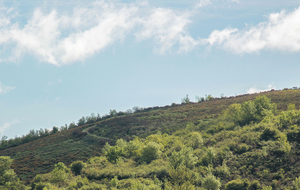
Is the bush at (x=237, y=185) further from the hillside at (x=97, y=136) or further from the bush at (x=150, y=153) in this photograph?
the hillside at (x=97, y=136)

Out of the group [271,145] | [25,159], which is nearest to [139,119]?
[25,159]

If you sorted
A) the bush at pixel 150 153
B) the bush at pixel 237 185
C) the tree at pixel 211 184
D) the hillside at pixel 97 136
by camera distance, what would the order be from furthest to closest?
the hillside at pixel 97 136 < the bush at pixel 150 153 < the tree at pixel 211 184 < the bush at pixel 237 185

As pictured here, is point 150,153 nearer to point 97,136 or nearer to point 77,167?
point 77,167

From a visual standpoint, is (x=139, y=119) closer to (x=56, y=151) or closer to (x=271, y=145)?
(x=56, y=151)

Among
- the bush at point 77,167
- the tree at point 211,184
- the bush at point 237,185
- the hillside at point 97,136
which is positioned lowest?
the bush at point 237,185

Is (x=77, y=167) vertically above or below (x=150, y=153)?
below

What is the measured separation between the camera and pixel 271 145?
33594mm

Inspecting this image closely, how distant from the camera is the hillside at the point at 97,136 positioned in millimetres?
60312

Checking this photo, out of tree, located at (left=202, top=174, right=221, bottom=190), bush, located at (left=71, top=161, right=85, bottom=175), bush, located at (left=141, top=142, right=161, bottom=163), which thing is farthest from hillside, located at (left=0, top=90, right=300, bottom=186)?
tree, located at (left=202, top=174, right=221, bottom=190)

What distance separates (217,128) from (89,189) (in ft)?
101

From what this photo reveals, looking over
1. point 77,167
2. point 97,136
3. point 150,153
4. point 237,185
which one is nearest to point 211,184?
point 237,185

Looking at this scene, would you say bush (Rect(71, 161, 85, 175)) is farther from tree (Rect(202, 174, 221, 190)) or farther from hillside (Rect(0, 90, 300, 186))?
tree (Rect(202, 174, 221, 190))

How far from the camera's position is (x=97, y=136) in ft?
252

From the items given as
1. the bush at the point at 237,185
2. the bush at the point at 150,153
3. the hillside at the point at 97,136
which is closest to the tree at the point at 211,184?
the bush at the point at 237,185
